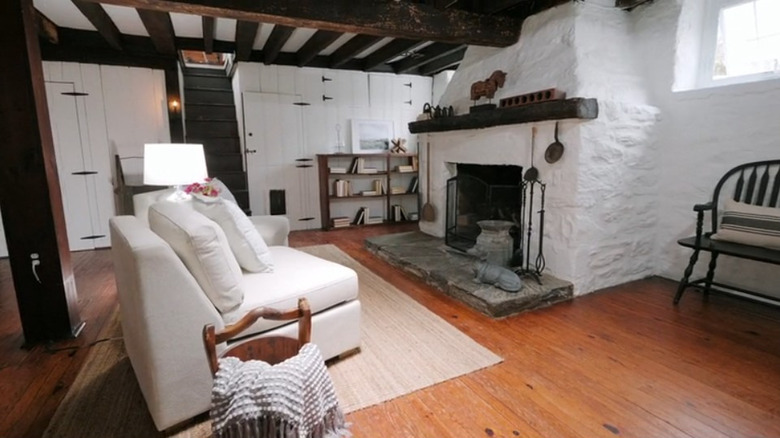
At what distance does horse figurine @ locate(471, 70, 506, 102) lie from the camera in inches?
134

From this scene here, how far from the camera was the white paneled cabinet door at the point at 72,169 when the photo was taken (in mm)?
4188

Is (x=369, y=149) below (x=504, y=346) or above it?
above

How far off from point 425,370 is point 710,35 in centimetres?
342

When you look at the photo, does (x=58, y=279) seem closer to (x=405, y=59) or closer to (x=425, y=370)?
(x=425, y=370)

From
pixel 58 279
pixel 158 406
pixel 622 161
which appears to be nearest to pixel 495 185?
pixel 622 161

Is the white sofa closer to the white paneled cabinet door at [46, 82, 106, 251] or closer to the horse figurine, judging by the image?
the horse figurine

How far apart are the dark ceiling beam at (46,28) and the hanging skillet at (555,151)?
4.77m

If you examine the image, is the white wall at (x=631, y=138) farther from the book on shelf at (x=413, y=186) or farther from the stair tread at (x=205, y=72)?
the stair tread at (x=205, y=72)

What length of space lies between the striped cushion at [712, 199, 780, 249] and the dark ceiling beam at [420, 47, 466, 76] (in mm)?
3412

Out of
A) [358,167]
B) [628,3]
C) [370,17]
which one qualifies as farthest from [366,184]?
[628,3]

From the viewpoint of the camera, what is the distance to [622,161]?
3016 millimetres

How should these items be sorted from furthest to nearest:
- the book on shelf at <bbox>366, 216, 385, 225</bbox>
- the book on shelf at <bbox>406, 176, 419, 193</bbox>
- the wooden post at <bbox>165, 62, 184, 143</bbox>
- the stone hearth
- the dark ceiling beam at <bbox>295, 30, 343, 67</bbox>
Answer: the book on shelf at <bbox>406, 176, 419, 193</bbox> → the book on shelf at <bbox>366, 216, 385, 225</bbox> → the wooden post at <bbox>165, 62, 184, 143</bbox> → the dark ceiling beam at <bbox>295, 30, 343, 67</bbox> → the stone hearth

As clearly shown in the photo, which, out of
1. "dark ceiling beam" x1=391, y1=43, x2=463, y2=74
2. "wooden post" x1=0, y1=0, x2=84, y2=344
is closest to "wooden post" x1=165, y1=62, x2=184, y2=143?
"wooden post" x1=0, y1=0, x2=84, y2=344

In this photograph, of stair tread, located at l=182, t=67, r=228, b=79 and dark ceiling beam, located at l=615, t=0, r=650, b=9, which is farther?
stair tread, located at l=182, t=67, r=228, b=79
